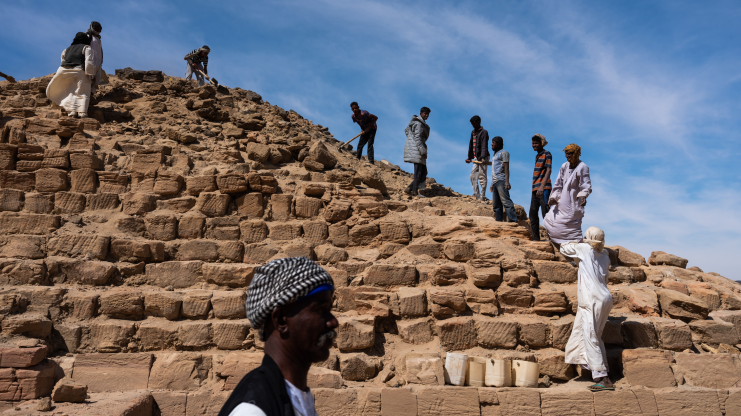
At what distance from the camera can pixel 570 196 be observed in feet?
28.6

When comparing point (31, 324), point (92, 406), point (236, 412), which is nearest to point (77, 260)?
point (31, 324)

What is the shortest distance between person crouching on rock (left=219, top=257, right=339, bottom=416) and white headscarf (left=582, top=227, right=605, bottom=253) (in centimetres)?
567

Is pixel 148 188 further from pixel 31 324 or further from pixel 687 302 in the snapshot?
pixel 687 302

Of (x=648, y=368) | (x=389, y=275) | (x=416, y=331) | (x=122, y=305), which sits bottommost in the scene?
(x=648, y=368)

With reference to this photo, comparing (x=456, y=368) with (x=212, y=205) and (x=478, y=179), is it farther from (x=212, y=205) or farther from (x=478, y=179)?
(x=478, y=179)

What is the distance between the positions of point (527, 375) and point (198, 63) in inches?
527

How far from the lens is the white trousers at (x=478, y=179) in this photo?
506 inches

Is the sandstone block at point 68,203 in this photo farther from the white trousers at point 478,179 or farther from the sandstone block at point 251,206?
the white trousers at point 478,179

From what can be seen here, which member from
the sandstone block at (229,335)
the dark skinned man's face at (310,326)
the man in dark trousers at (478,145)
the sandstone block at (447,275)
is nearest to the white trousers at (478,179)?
the man in dark trousers at (478,145)

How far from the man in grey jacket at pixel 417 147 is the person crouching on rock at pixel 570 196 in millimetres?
3740

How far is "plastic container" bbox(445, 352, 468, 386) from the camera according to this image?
6430 millimetres

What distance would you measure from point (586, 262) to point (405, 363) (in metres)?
2.84

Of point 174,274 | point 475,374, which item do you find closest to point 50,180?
point 174,274

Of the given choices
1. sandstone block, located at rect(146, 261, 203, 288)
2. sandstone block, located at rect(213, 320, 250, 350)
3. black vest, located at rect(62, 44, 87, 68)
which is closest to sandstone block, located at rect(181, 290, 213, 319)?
sandstone block, located at rect(213, 320, 250, 350)
